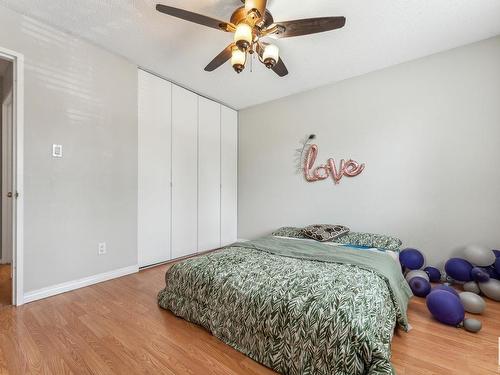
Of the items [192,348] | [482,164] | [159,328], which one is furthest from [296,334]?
[482,164]

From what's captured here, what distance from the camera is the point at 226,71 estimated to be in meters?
3.26

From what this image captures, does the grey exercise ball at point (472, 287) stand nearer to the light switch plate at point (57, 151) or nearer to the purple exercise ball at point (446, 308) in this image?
the purple exercise ball at point (446, 308)

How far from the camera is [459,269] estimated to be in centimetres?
243

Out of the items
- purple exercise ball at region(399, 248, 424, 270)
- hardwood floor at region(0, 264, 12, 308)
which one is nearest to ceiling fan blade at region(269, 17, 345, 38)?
purple exercise ball at region(399, 248, 424, 270)

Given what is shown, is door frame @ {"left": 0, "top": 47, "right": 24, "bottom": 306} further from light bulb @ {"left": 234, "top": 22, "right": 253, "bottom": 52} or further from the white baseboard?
light bulb @ {"left": 234, "top": 22, "right": 253, "bottom": 52}

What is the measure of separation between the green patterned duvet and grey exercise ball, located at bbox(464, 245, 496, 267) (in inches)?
36.3

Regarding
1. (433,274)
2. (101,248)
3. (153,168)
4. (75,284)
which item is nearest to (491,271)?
(433,274)

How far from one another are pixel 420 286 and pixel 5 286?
4.28 m

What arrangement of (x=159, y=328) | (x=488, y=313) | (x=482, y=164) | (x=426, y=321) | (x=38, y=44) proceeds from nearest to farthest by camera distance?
(x=159, y=328), (x=426, y=321), (x=488, y=313), (x=38, y=44), (x=482, y=164)

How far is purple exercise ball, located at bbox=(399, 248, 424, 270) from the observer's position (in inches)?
106

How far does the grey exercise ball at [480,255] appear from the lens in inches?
91.6

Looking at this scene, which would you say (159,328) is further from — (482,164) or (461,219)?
(482,164)

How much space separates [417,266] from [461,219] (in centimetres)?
73

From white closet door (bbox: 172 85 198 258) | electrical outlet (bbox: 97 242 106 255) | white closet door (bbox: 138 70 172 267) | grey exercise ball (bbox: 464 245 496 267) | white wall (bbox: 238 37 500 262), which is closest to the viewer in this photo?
grey exercise ball (bbox: 464 245 496 267)
